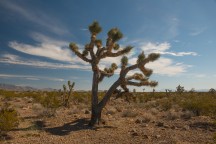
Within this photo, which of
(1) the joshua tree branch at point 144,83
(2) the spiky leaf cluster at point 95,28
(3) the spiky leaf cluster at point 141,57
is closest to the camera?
(3) the spiky leaf cluster at point 141,57

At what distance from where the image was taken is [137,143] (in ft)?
27.7

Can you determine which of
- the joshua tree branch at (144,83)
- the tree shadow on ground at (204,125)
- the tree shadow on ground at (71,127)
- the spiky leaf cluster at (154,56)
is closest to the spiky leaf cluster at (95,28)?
the spiky leaf cluster at (154,56)

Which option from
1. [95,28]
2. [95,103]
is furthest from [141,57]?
[95,103]

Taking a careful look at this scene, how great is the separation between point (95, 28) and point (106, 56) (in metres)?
1.53

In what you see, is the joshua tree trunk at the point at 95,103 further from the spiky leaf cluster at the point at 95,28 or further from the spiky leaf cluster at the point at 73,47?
the spiky leaf cluster at the point at 95,28

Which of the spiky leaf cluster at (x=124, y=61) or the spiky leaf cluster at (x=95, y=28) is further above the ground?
the spiky leaf cluster at (x=95, y=28)

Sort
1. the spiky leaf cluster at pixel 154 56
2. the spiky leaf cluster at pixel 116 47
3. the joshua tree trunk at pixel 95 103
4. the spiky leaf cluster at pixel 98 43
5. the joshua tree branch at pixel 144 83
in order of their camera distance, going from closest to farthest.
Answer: the spiky leaf cluster at pixel 154 56 < the joshua tree trunk at pixel 95 103 < the spiky leaf cluster at pixel 98 43 < the joshua tree branch at pixel 144 83 < the spiky leaf cluster at pixel 116 47

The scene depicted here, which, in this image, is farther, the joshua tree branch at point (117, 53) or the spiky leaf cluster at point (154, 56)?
the joshua tree branch at point (117, 53)

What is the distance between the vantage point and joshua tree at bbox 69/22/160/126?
11.7 meters

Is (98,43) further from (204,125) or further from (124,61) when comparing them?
(204,125)

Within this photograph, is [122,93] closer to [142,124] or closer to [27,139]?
[142,124]

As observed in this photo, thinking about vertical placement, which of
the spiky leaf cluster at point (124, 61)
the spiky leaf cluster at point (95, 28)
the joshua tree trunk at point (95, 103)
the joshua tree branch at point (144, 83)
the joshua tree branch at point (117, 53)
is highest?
the spiky leaf cluster at point (95, 28)

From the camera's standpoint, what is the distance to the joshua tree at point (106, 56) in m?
11.7

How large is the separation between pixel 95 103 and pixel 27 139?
4037mm
